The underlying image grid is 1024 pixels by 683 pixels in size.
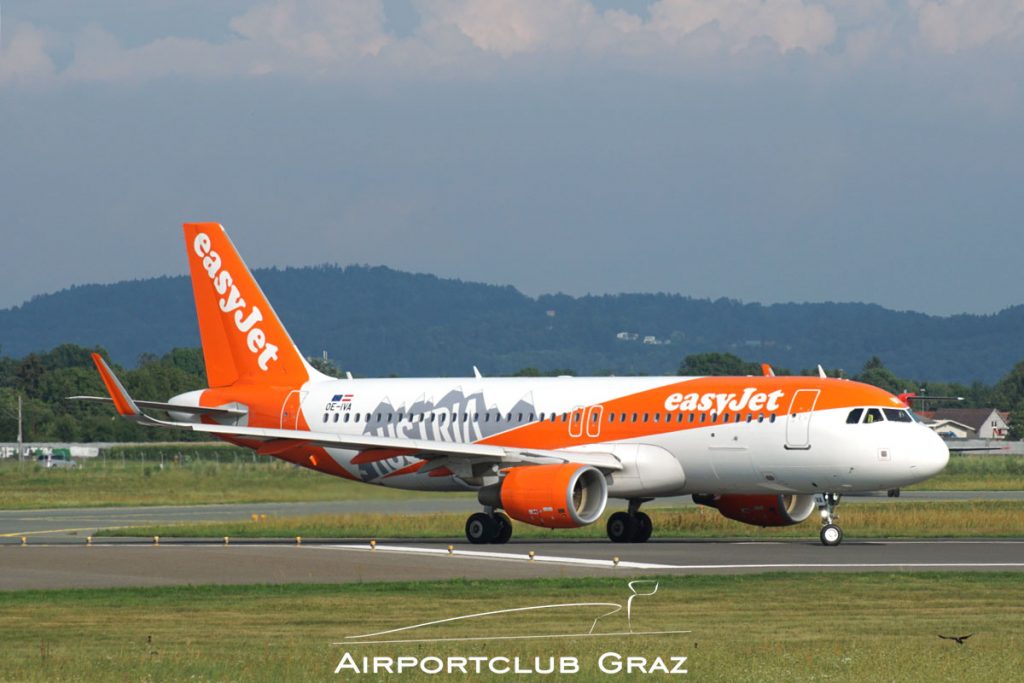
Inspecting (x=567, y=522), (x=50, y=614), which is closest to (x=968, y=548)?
(x=567, y=522)

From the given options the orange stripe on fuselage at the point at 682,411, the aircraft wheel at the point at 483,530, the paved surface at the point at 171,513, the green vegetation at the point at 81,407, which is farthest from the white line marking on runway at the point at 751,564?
the green vegetation at the point at 81,407

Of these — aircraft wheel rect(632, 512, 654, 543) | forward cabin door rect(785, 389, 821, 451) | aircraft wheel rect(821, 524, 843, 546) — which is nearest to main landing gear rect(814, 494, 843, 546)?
aircraft wheel rect(821, 524, 843, 546)

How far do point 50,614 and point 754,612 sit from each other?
1021 centimetres

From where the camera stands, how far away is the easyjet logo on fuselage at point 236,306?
49.9 m

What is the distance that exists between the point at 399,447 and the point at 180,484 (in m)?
17.7

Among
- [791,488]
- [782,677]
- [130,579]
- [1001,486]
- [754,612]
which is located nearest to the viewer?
[782,677]

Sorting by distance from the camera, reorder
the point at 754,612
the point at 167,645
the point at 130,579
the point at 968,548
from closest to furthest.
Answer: the point at 167,645
the point at 754,612
the point at 130,579
the point at 968,548

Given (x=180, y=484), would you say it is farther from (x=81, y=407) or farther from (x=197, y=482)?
(x=81, y=407)

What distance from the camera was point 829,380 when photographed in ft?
134

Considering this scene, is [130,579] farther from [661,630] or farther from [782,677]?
A: [782,677]

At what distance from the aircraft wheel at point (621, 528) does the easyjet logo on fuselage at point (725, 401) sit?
126 inches

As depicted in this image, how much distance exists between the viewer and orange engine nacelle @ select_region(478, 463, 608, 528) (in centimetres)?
3869

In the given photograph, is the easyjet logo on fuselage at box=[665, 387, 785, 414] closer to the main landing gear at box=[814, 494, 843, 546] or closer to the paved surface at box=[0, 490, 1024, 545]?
the main landing gear at box=[814, 494, 843, 546]

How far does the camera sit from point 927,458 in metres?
38.8
